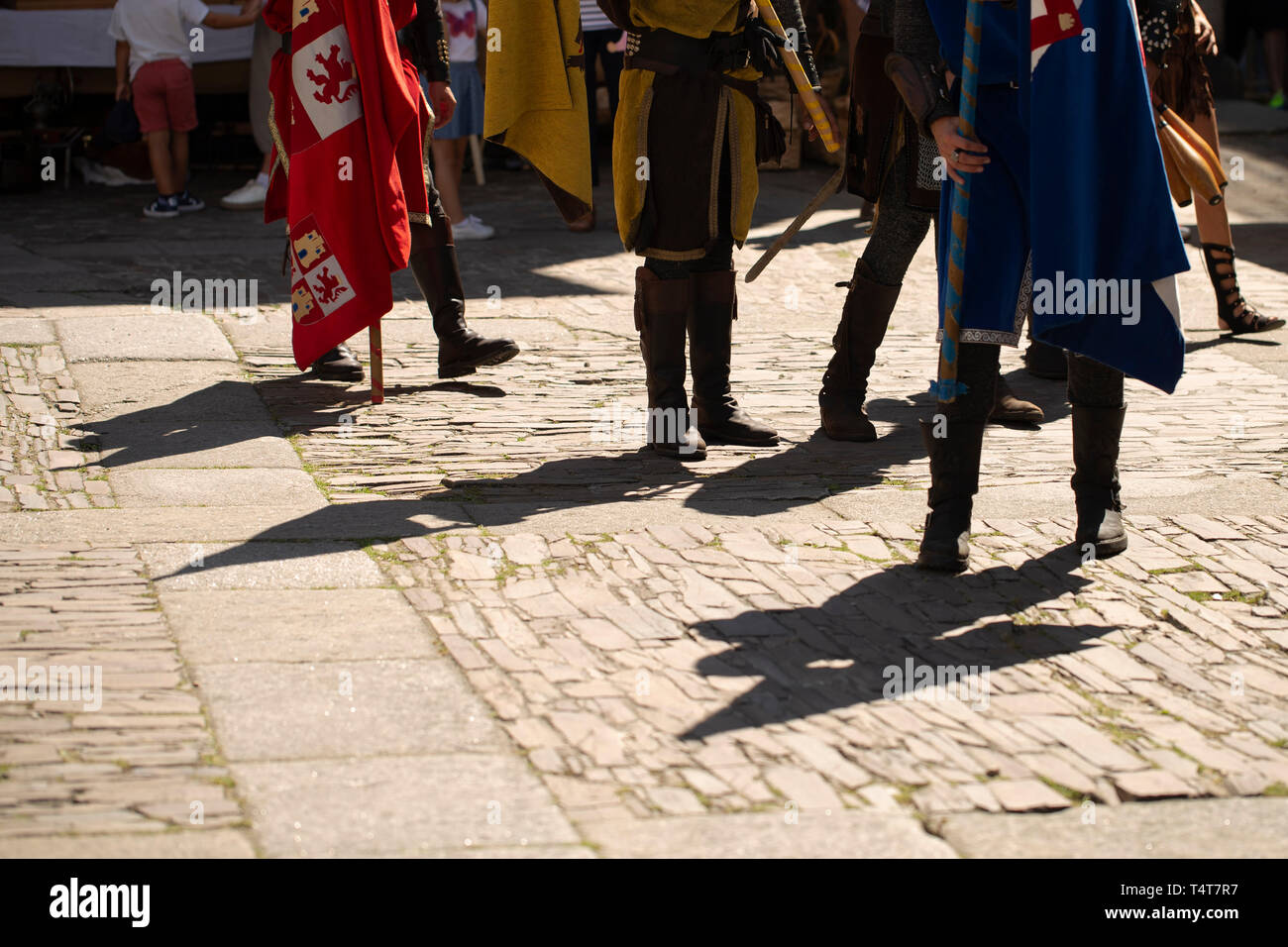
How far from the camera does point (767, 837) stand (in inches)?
118

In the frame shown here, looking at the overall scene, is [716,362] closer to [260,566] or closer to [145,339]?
[260,566]

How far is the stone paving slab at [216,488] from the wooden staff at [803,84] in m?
1.96

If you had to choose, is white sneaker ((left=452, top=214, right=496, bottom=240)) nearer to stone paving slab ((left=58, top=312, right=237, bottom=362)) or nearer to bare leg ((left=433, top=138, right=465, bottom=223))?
bare leg ((left=433, top=138, right=465, bottom=223))

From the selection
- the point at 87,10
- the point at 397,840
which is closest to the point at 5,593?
the point at 397,840

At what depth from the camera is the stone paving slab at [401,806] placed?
2906 mm

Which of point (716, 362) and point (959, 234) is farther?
point (716, 362)

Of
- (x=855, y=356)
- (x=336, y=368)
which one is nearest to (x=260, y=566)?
(x=336, y=368)

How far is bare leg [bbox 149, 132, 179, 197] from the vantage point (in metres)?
10.4

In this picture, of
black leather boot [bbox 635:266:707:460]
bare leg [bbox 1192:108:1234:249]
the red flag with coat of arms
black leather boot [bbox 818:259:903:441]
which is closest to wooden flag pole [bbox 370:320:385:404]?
the red flag with coat of arms

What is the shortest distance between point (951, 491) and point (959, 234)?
70 cm

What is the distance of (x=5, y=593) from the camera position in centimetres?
404

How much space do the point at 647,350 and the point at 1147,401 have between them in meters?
2.13

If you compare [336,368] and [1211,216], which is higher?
[1211,216]
